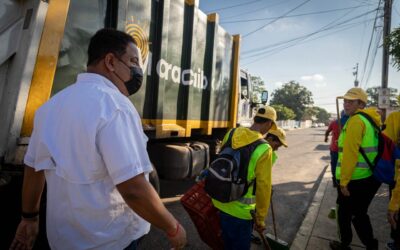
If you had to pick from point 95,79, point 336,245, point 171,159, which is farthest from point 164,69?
point 336,245

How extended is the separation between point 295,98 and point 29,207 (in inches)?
3355

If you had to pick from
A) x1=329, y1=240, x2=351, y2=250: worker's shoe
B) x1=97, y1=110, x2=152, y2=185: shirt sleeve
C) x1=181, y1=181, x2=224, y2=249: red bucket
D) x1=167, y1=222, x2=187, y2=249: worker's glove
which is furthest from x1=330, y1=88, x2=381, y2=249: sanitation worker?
x1=97, y1=110, x2=152, y2=185: shirt sleeve

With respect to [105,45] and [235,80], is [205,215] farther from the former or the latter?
[235,80]

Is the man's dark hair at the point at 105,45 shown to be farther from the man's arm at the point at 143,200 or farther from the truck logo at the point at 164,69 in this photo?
the truck logo at the point at 164,69

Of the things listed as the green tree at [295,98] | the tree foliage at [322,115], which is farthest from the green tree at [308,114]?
the tree foliage at [322,115]

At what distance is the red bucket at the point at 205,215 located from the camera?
8.40 ft

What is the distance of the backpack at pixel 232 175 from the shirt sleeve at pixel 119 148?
1.15 m

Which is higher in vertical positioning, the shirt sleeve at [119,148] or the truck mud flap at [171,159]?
the shirt sleeve at [119,148]

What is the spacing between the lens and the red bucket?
256 centimetres

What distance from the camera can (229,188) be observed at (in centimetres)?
218

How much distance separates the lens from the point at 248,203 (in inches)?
91.2

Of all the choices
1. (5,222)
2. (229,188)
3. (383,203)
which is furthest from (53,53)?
(383,203)

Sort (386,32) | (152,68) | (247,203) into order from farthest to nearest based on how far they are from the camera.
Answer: (386,32) < (152,68) < (247,203)

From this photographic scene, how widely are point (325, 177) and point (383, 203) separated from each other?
228 cm
